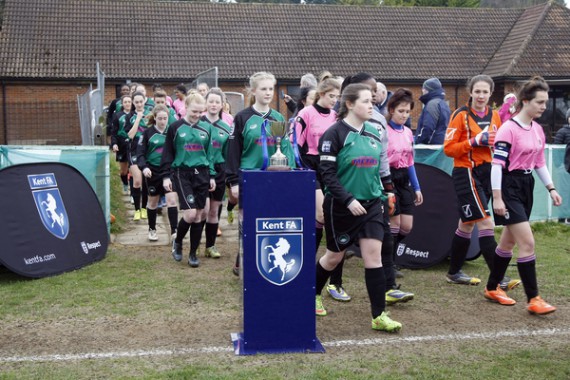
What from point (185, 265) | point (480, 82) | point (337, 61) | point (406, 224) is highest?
point (337, 61)

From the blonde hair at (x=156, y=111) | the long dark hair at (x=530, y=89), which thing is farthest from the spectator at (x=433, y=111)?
the blonde hair at (x=156, y=111)

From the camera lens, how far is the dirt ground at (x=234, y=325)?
205 inches

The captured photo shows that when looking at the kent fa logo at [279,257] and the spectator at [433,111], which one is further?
the spectator at [433,111]

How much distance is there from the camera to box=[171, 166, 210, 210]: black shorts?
8.12 meters

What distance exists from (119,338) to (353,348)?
1.81 metres

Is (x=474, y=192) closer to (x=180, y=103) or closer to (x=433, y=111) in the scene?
(x=433, y=111)

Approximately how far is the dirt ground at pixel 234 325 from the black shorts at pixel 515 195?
33.9 inches

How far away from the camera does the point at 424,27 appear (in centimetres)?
3581

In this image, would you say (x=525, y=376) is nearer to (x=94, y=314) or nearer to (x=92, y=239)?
(x=94, y=314)

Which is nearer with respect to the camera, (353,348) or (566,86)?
(353,348)

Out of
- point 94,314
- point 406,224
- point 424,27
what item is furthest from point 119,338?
point 424,27

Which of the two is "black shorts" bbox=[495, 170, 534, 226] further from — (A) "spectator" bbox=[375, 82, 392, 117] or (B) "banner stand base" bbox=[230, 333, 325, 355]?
(B) "banner stand base" bbox=[230, 333, 325, 355]

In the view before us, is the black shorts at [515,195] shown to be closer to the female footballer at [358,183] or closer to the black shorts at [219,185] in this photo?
the female footballer at [358,183]

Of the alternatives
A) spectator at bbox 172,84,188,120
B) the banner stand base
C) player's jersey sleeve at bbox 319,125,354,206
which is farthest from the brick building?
the banner stand base
